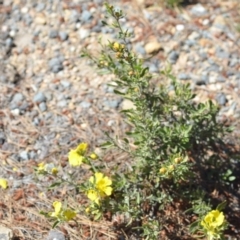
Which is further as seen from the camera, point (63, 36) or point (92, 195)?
point (63, 36)

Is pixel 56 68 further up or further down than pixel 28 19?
further down

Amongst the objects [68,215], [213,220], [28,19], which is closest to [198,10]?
[28,19]

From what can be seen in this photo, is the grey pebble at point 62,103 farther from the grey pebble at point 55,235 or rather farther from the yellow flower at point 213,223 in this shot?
the yellow flower at point 213,223

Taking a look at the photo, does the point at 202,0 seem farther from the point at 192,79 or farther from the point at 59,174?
the point at 59,174

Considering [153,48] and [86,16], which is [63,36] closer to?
[86,16]

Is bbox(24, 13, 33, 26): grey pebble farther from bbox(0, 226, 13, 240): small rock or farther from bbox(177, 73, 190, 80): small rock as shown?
bbox(0, 226, 13, 240): small rock

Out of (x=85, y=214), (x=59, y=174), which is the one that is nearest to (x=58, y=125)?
(x=59, y=174)
